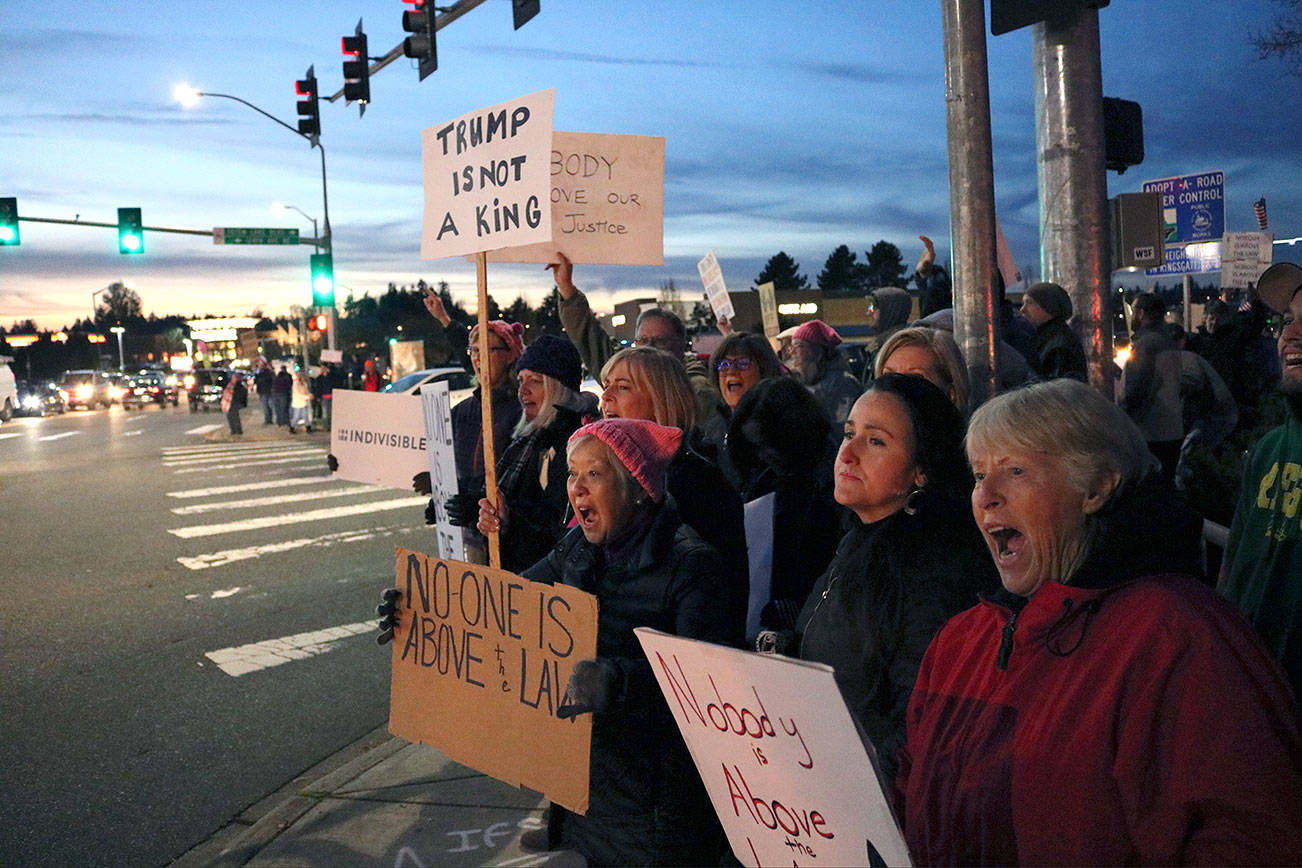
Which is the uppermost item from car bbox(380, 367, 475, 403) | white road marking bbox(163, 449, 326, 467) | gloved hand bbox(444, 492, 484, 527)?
car bbox(380, 367, 475, 403)

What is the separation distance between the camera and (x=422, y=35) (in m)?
12.9

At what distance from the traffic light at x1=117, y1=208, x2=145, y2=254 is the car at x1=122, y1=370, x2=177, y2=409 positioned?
108 ft

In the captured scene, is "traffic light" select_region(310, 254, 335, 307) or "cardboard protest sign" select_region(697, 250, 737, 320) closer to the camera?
"cardboard protest sign" select_region(697, 250, 737, 320)

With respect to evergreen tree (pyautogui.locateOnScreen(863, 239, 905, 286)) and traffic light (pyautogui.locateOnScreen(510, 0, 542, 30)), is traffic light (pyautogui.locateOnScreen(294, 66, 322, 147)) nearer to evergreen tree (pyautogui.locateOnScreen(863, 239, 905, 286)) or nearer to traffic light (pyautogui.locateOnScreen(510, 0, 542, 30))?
traffic light (pyautogui.locateOnScreen(510, 0, 542, 30))

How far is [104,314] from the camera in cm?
18012

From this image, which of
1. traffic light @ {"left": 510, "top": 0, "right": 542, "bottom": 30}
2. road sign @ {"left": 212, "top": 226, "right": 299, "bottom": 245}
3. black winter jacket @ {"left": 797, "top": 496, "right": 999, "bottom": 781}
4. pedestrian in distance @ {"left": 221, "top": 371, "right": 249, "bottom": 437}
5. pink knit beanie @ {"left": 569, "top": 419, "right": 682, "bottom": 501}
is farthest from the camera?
pedestrian in distance @ {"left": 221, "top": 371, "right": 249, "bottom": 437}

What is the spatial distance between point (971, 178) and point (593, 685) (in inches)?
138

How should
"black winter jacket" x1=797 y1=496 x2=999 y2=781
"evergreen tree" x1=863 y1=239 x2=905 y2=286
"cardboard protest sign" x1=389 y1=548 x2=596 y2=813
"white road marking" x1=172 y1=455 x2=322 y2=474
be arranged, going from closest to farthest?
1. "black winter jacket" x1=797 y1=496 x2=999 y2=781
2. "cardboard protest sign" x1=389 y1=548 x2=596 y2=813
3. "white road marking" x1=172 y1=455 x2=322 y2=474
4. "evergreen tree" x1=863 y1=239 x2=905 y2=286

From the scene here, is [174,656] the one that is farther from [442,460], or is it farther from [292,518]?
[292,518]

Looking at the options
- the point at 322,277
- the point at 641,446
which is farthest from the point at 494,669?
the point at 322,277

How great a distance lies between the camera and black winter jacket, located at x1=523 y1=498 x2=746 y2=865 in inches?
112

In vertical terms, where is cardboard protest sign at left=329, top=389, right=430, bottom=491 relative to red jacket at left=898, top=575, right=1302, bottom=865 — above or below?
above

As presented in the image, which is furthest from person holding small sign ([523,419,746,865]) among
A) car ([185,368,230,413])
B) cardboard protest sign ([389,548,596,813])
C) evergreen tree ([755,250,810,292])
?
evergreen tree ([755,250,810,292])

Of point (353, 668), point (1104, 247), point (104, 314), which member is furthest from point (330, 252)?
point (104, 314)
